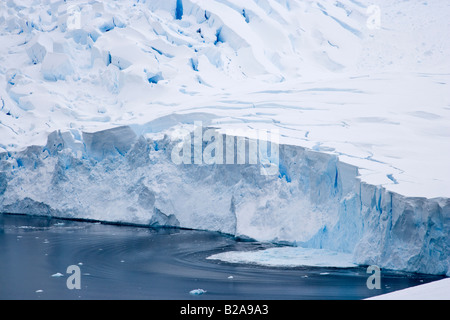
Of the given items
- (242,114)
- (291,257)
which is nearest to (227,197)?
(242,114)

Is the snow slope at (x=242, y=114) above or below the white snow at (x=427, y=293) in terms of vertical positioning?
above

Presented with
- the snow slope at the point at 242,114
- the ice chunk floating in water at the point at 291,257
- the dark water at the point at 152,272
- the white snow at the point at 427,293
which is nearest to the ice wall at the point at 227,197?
the snow slope at the point at 242,114

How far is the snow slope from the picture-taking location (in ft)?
30.3

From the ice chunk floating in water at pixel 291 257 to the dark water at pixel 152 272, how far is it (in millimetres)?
238

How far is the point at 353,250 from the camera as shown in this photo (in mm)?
8984

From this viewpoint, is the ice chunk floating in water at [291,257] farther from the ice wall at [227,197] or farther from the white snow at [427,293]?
the white snow at [427,293]

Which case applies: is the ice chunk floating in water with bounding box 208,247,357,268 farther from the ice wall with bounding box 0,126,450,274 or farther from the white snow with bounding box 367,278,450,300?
the white snow with bounding box 367,278,450,300

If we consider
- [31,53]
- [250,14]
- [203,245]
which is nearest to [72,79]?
[31,53]

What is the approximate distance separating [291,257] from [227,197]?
2.55m

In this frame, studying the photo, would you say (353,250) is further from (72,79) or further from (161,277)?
(72,79)

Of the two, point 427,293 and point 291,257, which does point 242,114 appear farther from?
point 427,293

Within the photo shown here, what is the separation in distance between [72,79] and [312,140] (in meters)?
8.01

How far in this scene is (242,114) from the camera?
1230 cm

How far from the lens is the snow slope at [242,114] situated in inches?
364
